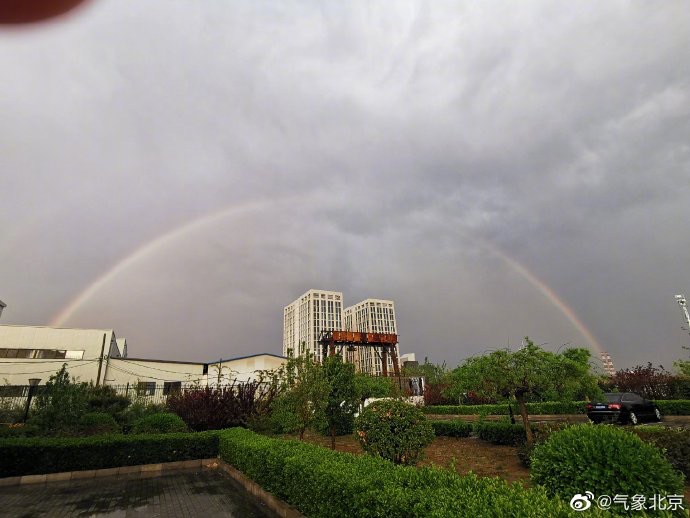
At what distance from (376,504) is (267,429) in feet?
43.1

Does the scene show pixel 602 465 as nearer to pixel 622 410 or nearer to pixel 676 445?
pixel 676 445

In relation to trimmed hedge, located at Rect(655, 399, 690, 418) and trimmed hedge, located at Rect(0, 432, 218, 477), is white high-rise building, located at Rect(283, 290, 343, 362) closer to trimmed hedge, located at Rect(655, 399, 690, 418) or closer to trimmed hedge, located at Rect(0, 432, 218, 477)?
trimmed hedge, located at Rect(655, 399, 690, 418)

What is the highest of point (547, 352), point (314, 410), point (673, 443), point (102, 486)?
point (547, 352)

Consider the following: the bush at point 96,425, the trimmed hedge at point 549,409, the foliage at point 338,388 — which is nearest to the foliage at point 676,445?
the foliage at point 338,388

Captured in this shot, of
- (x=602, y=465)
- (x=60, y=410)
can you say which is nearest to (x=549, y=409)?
(x=602, y=465)

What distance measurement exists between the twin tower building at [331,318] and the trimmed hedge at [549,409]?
105 m

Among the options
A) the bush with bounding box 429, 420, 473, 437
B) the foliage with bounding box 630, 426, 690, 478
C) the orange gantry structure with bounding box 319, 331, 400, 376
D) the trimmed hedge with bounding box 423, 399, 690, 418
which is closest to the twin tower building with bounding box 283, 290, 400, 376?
the orange gantry structure with bounding box 319, 331, 400, 376

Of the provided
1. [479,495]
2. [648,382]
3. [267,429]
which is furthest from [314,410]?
[648,382]

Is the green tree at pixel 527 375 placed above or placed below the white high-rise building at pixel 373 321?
below

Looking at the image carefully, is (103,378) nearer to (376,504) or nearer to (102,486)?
(102,486)

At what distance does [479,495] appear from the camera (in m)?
4.07

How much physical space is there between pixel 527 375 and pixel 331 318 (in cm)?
13130

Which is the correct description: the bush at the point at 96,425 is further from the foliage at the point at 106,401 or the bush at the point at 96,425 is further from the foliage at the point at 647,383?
the foliage at the point at 647,383

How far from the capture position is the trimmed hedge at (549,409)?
22.4 m
